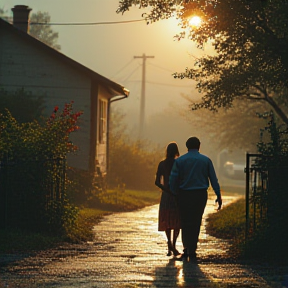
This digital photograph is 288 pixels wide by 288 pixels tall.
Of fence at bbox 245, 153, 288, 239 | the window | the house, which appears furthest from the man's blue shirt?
the window

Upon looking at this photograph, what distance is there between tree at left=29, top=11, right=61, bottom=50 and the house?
63517mm

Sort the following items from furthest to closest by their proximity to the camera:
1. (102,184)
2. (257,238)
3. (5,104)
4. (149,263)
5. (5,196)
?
(102,184) → (5,104) → (5,196) → (257,238) → (149,263)

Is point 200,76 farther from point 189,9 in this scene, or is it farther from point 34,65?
point 34,65

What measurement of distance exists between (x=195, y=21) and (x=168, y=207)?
6.38 metres

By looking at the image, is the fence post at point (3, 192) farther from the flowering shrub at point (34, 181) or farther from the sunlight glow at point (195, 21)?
the sunlight glow at point (195, 21)

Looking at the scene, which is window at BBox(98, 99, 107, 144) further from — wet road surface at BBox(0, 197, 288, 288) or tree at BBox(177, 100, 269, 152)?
tree at BBox(177, 100, 269, 152)

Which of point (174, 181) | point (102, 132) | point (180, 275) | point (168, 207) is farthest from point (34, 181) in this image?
point (102, 132)

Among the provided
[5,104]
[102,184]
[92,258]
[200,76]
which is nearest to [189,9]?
[200,76]

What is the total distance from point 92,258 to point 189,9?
22.9 ft

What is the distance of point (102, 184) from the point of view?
89.6 ft

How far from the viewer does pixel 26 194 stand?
1347cm

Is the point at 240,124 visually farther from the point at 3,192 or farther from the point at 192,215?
the point at 192,215

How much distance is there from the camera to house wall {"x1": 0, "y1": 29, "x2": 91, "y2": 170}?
25547mm

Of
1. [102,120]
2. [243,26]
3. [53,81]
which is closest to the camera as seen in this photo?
[243,26]
